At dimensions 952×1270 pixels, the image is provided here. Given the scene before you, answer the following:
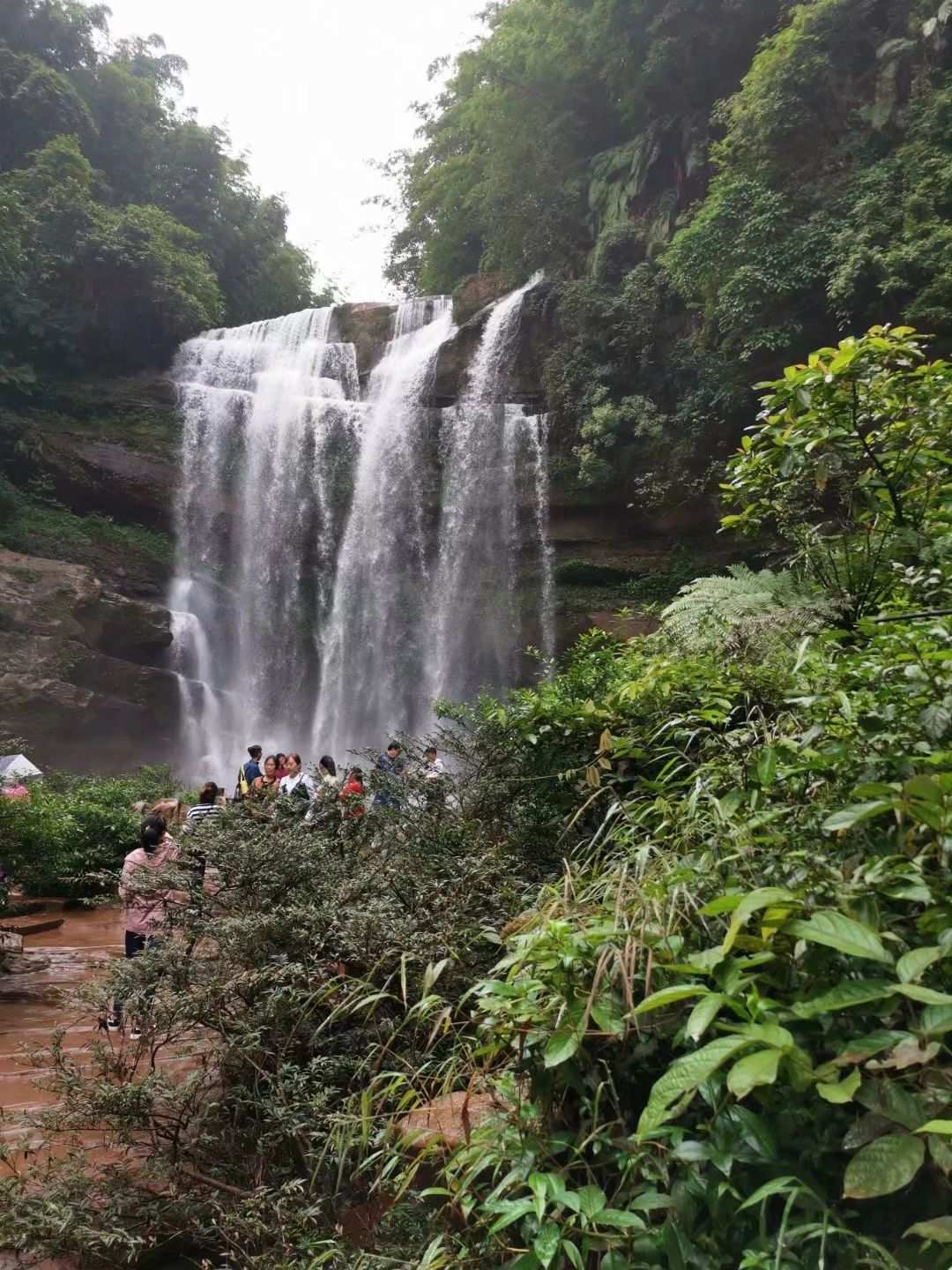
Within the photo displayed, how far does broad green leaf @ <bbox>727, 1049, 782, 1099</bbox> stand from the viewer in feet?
4.04

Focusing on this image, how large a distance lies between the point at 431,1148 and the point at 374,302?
71.3ft

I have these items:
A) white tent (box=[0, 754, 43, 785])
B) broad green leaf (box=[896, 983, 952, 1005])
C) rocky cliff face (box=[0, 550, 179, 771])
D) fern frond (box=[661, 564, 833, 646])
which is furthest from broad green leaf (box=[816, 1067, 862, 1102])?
rocky cliff face (box=[0, 550, 179, 771])

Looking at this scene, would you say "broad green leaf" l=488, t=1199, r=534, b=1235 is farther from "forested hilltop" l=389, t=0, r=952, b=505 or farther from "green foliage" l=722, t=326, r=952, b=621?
"forested hilltop" l=389, t=0, r=952, b=505

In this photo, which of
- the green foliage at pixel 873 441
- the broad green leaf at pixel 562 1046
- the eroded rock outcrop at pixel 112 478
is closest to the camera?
the broad green leaf at pixel 562 1046

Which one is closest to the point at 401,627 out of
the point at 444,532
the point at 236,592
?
the point at 444,532

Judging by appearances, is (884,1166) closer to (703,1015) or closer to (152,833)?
(703,1015)

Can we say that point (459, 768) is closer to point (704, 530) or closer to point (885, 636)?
point (885, 636)

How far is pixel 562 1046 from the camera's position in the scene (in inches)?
65.9

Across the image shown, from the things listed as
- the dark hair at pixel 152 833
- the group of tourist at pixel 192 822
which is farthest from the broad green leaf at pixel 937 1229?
the dark hair at pixel 152 833

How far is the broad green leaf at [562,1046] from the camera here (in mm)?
1634

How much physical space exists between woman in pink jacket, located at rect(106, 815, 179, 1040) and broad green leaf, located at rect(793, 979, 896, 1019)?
91.8 inches

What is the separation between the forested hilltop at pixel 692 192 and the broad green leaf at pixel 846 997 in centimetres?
1086

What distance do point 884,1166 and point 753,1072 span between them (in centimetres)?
23

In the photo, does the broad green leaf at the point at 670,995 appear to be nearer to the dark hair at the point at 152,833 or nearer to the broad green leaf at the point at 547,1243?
the broad green leaf at the point at 547,1243
